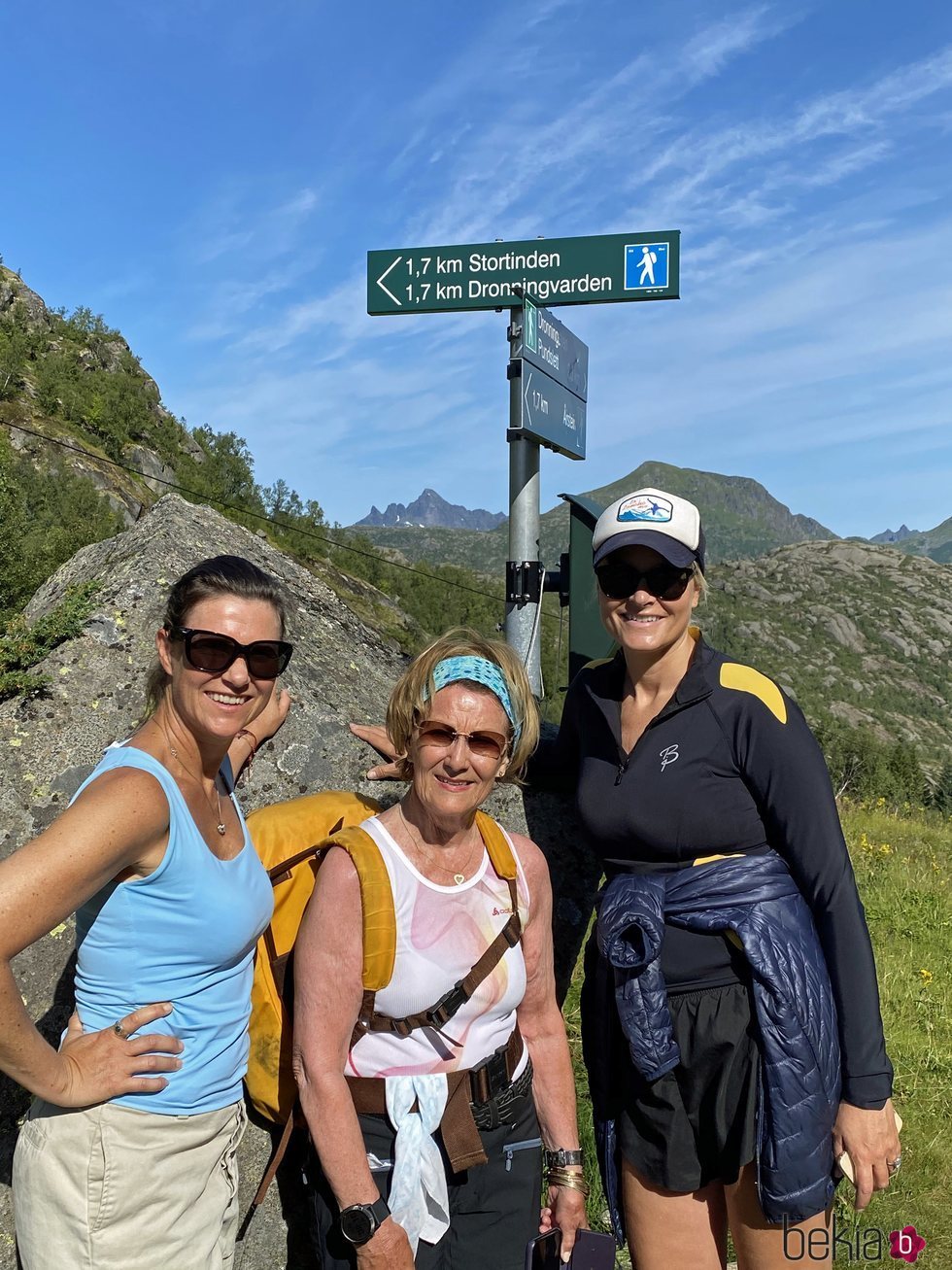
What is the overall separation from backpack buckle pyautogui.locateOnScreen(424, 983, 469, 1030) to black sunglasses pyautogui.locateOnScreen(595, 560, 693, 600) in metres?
1.08

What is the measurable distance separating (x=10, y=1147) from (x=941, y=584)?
190 meters

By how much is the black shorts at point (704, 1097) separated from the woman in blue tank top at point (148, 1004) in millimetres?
1075

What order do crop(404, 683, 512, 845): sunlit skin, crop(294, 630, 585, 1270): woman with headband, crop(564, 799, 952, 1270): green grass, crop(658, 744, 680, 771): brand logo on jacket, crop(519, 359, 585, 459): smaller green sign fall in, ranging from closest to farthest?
crop(294, 630, 585, 1270): woman with headband, crop(404, 683, 512, 845): sunlit skin, crop(658, 744, 680, 771): brand logo on jacket, crop(564, 799, 952, 1270): green grass, crop(519, 359, 585, 459): smaller green sign

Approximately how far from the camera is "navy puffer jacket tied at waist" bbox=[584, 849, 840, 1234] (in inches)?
83.0

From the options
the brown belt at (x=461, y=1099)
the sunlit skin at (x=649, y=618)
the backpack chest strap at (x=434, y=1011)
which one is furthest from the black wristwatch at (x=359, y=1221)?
the sunlit skin at (x=649, y=618)

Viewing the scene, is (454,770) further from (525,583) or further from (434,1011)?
(525,583)

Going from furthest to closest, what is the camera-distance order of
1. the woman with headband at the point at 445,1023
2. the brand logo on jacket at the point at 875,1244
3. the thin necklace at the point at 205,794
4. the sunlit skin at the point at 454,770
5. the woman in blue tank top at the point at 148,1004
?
1. the brand logo on jacket at the point at 875,1244
2. the sunlit skin at the point at 454,770
3. the woman with headband at the point at 445,1023
4. the thin necklace at the point at 205,794
5. the woman in blue tank top at the point at 148,1004

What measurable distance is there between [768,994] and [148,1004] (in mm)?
Answer: 1435

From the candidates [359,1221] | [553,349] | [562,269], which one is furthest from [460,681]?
[562,269]

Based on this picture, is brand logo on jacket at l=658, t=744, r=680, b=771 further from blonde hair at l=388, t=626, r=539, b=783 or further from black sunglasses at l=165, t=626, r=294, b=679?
black sunglasses at l=165, t=626, r=294, b=679

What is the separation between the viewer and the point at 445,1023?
2.01 metres

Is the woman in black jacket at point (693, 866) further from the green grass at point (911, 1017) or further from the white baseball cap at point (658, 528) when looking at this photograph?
the green grass at point (911, 1017)

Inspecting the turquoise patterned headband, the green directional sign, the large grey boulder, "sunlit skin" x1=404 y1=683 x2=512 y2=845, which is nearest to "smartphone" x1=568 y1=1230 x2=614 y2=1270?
the large grey boulder

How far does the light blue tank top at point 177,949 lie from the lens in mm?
1660
